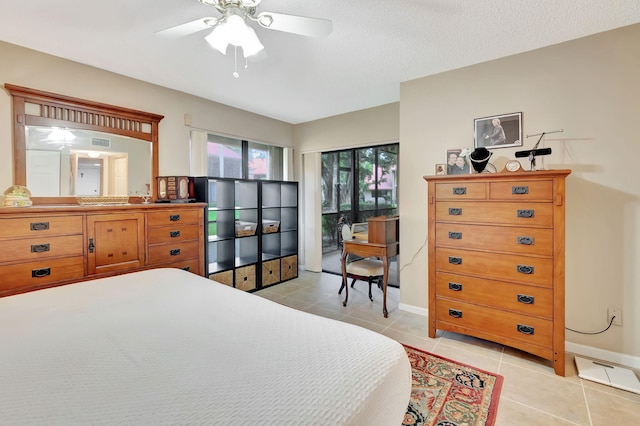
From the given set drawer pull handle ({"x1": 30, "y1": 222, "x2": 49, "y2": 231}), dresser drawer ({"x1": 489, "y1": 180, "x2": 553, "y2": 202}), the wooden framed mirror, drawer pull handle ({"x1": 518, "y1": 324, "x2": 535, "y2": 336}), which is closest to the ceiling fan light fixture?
drawer pull handle ({"x1": 30, "y1": 222, "x2": 49, "y2": 231})

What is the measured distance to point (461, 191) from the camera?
2.39 meters

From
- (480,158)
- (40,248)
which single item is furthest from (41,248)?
(480,158)

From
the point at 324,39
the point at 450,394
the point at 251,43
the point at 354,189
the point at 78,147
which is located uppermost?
the point at 324,39

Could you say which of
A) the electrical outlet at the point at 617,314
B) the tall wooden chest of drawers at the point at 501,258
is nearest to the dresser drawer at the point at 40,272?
the tall wooden chest of drawers at the point at 501,258

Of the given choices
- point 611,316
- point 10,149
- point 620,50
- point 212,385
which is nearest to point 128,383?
point 212,385

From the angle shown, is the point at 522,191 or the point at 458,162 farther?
the point at 458,162

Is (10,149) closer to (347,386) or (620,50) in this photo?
(347,386)

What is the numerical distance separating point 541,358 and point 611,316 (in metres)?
0.61

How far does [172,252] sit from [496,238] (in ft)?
9.34

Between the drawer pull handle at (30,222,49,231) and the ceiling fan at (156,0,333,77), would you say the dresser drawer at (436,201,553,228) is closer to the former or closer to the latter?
the ceiling fan at (156,0,333,77)

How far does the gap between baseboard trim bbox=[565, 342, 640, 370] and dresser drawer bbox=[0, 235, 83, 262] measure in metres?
3.96

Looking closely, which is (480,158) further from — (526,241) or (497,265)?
(497,265)

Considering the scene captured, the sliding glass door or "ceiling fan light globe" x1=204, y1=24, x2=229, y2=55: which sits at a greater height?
"ceiling fan light globe" x1=204, y1=24, x2=229, y2=55

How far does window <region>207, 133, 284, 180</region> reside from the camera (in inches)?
155
